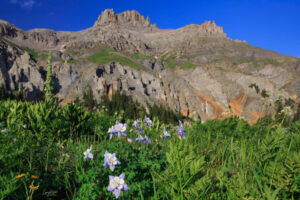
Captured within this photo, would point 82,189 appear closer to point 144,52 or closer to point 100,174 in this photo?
point 100,174

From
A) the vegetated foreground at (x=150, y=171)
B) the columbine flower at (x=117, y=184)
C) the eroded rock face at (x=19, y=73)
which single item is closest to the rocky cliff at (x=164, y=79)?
the eroded rock face at (x=19, y=73)

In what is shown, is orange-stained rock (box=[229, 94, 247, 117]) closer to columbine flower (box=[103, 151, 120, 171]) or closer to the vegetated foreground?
the vegetated foreground

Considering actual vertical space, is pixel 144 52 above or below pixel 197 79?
above

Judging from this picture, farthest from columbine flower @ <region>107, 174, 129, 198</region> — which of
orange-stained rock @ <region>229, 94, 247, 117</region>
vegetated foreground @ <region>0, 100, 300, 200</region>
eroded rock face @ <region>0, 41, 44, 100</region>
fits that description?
orange-stained rock @ <region>229, 94, 247, 117</region>

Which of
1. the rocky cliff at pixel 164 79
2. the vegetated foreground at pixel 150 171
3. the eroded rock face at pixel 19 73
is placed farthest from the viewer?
the rocky cliff at pixel 164 79

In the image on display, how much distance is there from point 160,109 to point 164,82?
29.0 metres

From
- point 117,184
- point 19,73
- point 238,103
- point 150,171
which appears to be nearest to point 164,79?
point 238,103

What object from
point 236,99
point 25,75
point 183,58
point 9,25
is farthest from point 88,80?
point 9,25

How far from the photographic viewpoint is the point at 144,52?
18538 cm

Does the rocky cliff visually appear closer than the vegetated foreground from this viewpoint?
No

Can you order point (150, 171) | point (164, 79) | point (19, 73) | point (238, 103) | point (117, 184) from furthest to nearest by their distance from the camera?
point (164, 79)
point (238, 103)
point (19, 73)
point (150, 171)
point (117, 184)

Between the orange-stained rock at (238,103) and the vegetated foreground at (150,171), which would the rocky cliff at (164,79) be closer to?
the orange-stained rock at (238,103)

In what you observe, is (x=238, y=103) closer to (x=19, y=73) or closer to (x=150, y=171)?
(x=150, y=171)

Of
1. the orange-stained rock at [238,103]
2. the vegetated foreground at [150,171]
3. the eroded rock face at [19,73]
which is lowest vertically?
the orange-stained rock at [238,103]
